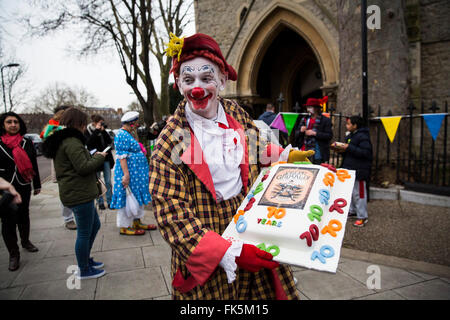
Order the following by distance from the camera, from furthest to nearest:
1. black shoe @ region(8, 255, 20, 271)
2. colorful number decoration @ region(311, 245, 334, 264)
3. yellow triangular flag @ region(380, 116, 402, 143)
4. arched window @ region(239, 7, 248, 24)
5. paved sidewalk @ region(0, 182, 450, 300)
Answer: arched window @ region(239, 7, 248, 24), yellow triangular flag @ region(380, 116, 402, 143), black shoe @ region(8, 255, 20, 271), paved sidewalk @ region(0, 182, 450, 300), colorful number decoration @ region(311, 245, 334, 264)

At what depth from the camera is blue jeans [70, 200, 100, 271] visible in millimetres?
3088

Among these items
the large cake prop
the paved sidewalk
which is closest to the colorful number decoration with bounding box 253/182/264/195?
the large cake prop

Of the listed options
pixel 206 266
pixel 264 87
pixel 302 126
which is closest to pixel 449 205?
pixel 302 126

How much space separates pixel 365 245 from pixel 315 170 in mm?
3023

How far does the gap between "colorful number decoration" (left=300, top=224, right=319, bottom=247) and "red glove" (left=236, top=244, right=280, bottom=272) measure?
17 centimetres

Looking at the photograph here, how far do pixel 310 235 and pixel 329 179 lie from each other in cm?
44

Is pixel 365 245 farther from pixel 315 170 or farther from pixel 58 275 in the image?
pixel 58 275

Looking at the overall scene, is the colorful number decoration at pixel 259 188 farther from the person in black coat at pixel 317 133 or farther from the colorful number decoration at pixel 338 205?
the person in black coat at pixel 317 133

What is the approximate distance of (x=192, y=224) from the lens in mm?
Answer: 1281

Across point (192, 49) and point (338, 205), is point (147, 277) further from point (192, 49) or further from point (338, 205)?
point (192, 49)

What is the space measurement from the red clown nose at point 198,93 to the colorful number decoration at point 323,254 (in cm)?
95

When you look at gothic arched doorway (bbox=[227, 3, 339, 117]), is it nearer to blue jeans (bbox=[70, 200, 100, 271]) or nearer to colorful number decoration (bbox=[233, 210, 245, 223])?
blue jeans (bbox=[70, 200, 100, 271])

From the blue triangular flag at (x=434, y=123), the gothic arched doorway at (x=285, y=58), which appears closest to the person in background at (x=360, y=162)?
the blue triangular flag at (x=434, y=123)

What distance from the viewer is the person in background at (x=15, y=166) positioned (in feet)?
11.8
